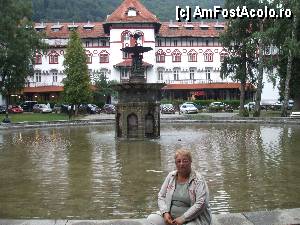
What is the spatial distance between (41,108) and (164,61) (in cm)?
2324

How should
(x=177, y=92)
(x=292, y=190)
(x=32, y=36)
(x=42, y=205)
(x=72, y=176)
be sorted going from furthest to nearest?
(x=177, y=92) → (x=32, y=36) → (x=72, y=176) → (x=292, y=190) → (x=42, y=205)

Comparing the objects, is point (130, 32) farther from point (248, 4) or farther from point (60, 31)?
point (248, 4)

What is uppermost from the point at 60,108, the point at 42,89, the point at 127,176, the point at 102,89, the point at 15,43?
the point at 15,43

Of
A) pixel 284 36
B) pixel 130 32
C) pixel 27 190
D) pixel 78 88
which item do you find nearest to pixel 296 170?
pixel 27 190

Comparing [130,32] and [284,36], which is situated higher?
[130,32]

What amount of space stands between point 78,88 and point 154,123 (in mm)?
34204

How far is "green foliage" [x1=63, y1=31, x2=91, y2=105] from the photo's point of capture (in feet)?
191

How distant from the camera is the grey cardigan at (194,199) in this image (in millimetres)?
6320

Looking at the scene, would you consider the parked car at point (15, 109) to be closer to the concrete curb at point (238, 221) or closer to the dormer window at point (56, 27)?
the dormer window at point (56, 27)

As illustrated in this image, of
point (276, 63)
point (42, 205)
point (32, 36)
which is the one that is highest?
point (32, 36)

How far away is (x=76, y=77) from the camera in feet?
196

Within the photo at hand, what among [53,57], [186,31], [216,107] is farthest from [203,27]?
[53,57]

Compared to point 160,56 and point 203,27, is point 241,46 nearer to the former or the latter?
point 160,56

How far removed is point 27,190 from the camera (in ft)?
38.3
